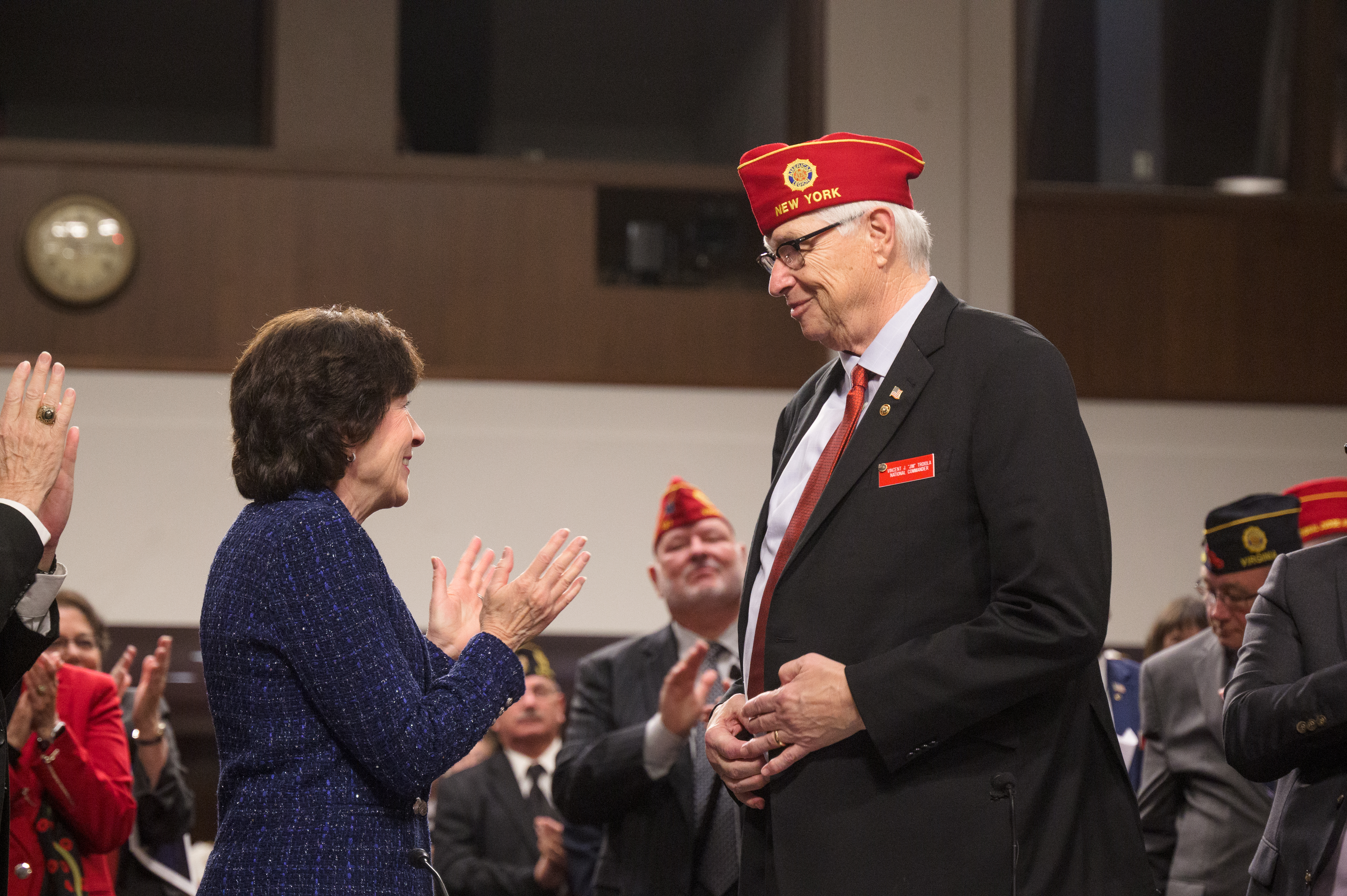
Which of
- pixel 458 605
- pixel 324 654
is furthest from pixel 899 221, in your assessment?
pixel 324 654

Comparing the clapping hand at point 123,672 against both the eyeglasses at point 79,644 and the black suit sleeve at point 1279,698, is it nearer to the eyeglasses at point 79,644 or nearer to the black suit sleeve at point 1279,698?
the eyeglasses at point 79,644

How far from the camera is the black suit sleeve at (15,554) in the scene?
1.64 metres

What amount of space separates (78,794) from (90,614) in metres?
0.84

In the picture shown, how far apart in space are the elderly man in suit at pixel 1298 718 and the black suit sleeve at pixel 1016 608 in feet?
1.61

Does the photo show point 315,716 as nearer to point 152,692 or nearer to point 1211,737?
point 152,692

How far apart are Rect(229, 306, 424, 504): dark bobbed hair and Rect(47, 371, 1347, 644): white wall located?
12.1 ft

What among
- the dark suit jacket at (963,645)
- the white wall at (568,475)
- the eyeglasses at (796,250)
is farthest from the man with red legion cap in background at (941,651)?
the white wall at (568,475)

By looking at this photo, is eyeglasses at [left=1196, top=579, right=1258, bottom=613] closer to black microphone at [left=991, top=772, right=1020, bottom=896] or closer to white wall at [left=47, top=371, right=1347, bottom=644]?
black microphone at [left=991, top=772, right=1020, bottom=896]

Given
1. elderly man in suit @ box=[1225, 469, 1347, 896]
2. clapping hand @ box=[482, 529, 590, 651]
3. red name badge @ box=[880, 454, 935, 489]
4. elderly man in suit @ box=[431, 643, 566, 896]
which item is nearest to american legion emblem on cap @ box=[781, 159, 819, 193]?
red name badge @ box=[880, 454, 935, 489]

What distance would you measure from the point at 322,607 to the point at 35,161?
4.54 metres

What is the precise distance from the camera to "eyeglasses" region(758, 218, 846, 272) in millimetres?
1794

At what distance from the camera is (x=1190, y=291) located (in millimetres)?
5906

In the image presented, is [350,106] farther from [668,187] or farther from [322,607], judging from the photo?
[322,607]

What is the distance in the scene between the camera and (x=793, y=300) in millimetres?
1840
